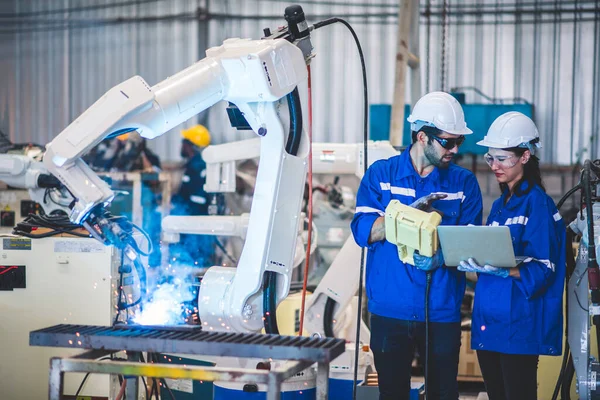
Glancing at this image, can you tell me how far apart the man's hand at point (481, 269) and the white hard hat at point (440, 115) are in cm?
55

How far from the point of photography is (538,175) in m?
3.59

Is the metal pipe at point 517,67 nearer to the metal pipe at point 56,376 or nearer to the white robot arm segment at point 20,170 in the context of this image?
the white robot arm segment at point 20,170

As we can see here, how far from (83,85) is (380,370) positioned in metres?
9.16

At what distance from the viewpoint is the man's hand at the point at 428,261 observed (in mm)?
3293

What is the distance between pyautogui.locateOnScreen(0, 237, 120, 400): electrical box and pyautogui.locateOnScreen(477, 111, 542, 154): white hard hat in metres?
1.96

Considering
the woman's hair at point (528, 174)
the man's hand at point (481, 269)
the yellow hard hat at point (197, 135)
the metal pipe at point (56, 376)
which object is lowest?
the metal pipe at point (56, 376)

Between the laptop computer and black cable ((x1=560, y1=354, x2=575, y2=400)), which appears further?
black cable ((x1=560, y1=354, x2=575, y2=400))

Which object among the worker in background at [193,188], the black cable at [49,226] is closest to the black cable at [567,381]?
the black cable at [49,226]

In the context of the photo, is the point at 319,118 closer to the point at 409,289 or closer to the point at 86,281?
the point at 86,281

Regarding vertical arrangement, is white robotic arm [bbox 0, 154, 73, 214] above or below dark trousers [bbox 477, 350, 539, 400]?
above

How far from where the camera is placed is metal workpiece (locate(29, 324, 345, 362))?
2.72 meters

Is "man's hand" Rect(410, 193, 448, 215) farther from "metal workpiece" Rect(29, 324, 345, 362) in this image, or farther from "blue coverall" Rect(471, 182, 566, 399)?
"metal workpiece" Rect(29, 324, 345, 362)

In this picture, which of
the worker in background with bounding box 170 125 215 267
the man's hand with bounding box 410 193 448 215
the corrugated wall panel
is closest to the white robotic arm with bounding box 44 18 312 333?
the man's hand with bounding box 410 193 448 215

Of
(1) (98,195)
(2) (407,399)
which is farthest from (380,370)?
(1) (98,195)
